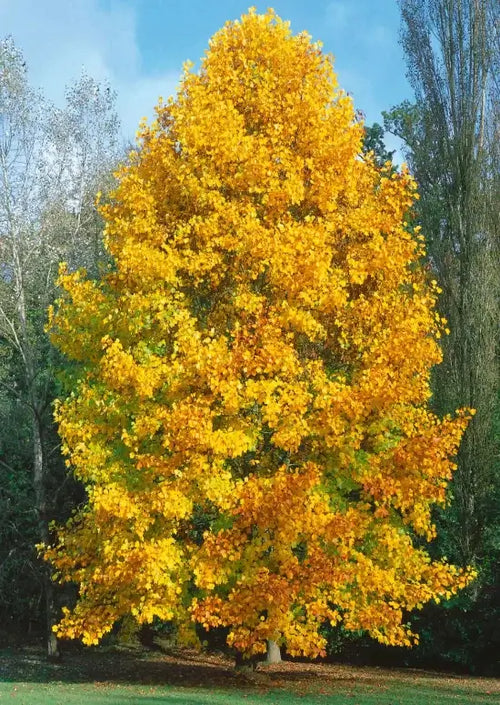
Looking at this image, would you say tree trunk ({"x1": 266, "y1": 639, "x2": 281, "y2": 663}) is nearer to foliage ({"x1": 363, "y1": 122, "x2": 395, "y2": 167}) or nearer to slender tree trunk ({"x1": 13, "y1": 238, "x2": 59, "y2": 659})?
slender tree trunk ({"x1": 13, "y1": 238, "x2": 59, "y2": 659})

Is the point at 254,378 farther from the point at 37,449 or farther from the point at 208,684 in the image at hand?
the point at 37,449

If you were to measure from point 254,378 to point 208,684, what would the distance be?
6163 millimetres

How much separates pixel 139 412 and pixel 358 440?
3086mm

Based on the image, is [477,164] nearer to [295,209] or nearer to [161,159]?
[295,209]

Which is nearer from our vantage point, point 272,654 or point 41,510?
point 41,510

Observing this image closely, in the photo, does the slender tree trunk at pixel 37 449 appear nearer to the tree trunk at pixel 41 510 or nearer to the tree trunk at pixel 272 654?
the tree trunk at pixel 41 510

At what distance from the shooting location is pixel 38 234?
2058cm

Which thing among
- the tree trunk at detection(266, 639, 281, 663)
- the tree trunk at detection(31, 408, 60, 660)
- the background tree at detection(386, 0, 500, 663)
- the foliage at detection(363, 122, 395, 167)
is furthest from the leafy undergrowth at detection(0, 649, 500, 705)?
the foliage at detection(363, 122, 395, 167)

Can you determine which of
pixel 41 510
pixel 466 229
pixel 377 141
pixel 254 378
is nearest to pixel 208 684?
pixel 254 378

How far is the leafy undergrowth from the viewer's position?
12516 millimetres

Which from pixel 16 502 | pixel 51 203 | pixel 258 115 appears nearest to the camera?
pixel 258 115

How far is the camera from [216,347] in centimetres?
1124

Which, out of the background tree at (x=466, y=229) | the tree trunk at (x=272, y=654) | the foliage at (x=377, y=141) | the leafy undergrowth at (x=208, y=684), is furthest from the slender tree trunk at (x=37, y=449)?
the foliage at (x=377, y=141)

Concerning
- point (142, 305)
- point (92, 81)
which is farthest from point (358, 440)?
point (92, 81)
